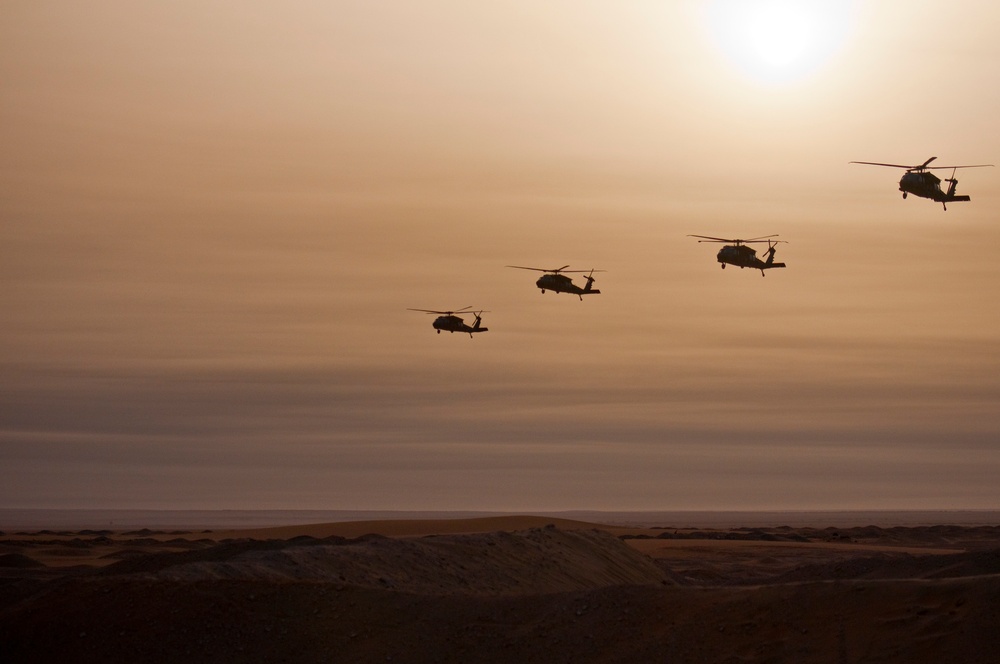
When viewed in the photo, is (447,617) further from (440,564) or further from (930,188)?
(930,188)

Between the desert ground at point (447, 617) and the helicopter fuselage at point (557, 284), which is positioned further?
the helicopter fuselage at point (557, 284)

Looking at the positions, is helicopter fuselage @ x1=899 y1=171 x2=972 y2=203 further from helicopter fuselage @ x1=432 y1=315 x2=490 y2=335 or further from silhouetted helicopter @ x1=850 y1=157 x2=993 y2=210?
helicopter fuselage @ x1=432 y1=315 x2=490 y2=335

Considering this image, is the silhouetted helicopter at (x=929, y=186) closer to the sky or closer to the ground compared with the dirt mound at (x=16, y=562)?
closer to the sky

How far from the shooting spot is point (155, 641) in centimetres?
2320

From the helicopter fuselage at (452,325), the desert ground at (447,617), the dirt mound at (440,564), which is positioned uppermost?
the helicopter fuselage at (452,325)

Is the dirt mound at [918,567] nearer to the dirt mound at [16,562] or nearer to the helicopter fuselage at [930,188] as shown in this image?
the helicopter fuselage at [930,188]

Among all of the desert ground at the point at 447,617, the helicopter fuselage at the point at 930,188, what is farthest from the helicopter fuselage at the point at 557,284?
the desert ground at the point at 447,617

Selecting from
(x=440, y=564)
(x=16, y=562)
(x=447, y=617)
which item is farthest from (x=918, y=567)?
(x=16, y=562)

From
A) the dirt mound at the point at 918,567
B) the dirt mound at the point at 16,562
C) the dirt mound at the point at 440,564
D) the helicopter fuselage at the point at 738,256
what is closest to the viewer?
the dirt mound at the point at 440,564

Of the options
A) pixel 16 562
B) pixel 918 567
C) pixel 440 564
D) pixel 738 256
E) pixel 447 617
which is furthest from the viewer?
pixel 738 256

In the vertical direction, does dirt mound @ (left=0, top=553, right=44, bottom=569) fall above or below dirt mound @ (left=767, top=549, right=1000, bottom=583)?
below

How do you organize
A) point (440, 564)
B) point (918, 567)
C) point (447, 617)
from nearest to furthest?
1. point (447, 617)
2. point (440, 564)
3. point (918, 567)

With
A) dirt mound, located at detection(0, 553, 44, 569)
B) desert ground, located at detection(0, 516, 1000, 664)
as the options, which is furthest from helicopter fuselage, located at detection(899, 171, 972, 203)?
dirt mound, located at detection(0, 553, 44, 569)

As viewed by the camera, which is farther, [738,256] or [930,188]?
[738,256]
